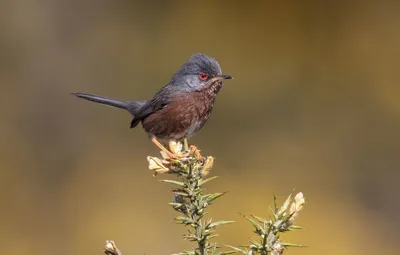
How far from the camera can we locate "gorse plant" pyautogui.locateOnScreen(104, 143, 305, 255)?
1577 mm

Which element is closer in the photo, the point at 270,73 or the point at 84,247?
the point at 84,247

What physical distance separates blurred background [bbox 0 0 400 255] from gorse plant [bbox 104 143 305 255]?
4.06m

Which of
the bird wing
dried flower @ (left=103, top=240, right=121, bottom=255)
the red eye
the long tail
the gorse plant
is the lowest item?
dried flower @ (left=103, top=240, right=121, bottom=255)

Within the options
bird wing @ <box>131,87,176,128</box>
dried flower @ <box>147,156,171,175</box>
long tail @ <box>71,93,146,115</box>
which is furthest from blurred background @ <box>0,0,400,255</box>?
dried flower @ <box>147,156,171,175</box>

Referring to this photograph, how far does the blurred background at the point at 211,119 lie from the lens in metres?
6.16

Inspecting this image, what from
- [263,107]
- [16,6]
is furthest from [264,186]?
[16,6]

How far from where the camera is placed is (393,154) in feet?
21.6

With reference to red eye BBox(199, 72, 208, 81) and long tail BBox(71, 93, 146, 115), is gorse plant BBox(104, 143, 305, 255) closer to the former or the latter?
red eye BBox(199, 72, 208, 81)

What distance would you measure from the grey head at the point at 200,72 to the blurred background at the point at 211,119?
2.66 meters

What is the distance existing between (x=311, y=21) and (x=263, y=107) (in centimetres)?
114

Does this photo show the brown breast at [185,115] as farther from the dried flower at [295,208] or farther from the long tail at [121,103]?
the dried flower at [295,208]

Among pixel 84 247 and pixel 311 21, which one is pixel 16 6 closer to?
pixel 84 247

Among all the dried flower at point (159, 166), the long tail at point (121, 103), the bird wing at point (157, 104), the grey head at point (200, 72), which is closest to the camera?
the dried flower at point (159, 166)

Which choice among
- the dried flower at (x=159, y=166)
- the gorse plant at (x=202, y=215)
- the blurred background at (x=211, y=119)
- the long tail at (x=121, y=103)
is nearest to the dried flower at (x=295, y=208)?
the gorse plant at (x=202, y=215)
